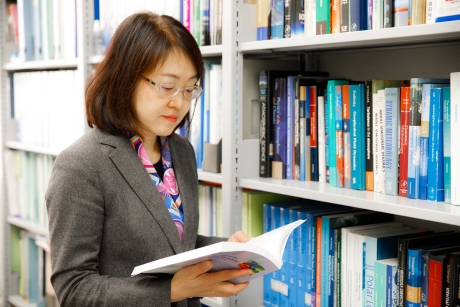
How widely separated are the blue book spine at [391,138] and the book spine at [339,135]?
141mm

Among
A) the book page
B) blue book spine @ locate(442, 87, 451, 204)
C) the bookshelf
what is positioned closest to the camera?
the book page

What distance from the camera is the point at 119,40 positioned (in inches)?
49.8

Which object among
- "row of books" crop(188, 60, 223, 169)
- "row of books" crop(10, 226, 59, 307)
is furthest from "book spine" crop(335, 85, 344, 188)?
"row of books" crop(10, 226, 59, 307)

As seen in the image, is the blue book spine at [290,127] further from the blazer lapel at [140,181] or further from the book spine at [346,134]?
the blazer lapel at [140,181]

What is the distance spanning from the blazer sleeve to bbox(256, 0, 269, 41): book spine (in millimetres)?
690

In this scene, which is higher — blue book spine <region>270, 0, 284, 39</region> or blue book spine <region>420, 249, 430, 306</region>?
blue book spine <region>270, 0, 284, 39</region>

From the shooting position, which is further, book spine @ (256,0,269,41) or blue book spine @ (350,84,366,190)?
book spine @ (256,0,269,41)

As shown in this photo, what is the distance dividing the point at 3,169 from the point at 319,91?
202 cm

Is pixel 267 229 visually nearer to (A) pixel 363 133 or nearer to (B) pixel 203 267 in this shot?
(A) pixel 363 133

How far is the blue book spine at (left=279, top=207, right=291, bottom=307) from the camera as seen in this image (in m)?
1.55

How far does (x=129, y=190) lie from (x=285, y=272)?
576 mm

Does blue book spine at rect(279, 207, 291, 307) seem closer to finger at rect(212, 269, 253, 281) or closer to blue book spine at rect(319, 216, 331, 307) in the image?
blue book spine at rect(319, 216, 331, 307)

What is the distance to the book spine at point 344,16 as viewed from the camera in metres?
1.34

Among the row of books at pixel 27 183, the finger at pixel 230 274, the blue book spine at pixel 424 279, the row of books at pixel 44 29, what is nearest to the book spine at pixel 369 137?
the blue book spine at pixel 424 279
